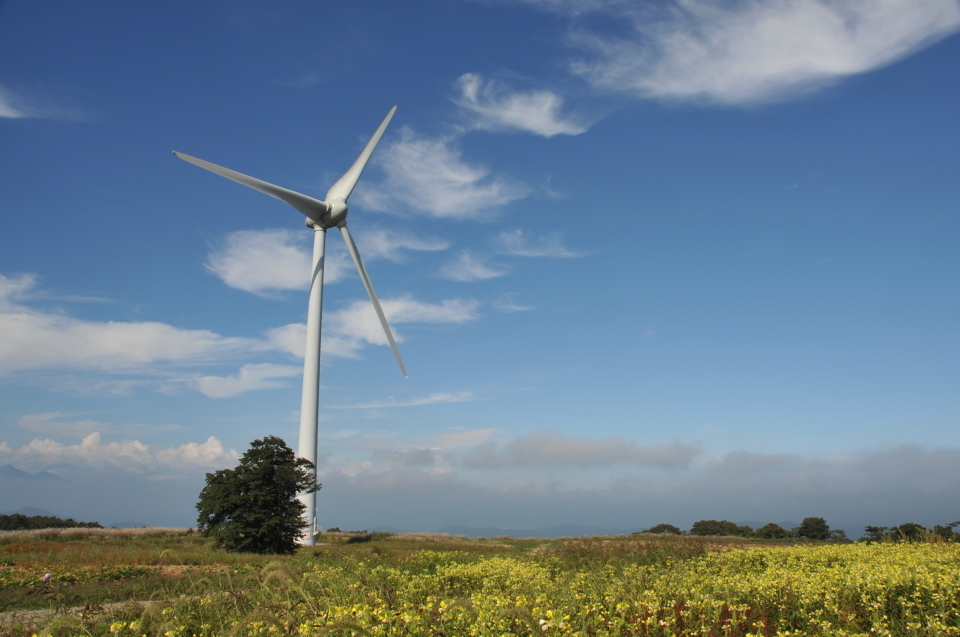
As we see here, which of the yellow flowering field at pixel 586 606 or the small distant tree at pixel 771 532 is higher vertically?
the yellow flowering field at pixel 586 606

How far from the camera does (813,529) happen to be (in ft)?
164

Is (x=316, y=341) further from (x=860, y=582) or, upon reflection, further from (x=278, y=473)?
(x=860, y=582)

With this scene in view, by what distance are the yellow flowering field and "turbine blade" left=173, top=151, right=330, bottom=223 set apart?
118ft

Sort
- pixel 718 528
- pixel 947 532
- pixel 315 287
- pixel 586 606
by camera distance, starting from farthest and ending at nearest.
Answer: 1. pixel 718 528
2. pixel 315 287
3. pixel 947 532
4. pixel 586 606

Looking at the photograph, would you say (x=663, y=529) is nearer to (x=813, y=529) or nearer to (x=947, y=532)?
(x=813, y=529)

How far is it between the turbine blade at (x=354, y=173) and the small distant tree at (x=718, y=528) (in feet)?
153

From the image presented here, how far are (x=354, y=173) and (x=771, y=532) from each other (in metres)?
51.2

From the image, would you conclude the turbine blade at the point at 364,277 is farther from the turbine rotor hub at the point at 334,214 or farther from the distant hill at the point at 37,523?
the distant hill at the point at 37,523

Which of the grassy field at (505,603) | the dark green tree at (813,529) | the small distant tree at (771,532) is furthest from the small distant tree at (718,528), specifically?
the grassy field at (505,603)

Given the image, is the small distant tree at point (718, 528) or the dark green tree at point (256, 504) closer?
the dark green tree at point (256, 504)

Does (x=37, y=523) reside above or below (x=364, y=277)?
below

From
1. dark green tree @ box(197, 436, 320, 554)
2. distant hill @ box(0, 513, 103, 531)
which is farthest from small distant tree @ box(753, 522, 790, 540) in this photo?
distant hill @ box(0, 513, 103, 531)

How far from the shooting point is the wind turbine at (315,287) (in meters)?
50.4

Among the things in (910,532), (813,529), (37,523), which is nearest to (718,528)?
(813,529)
